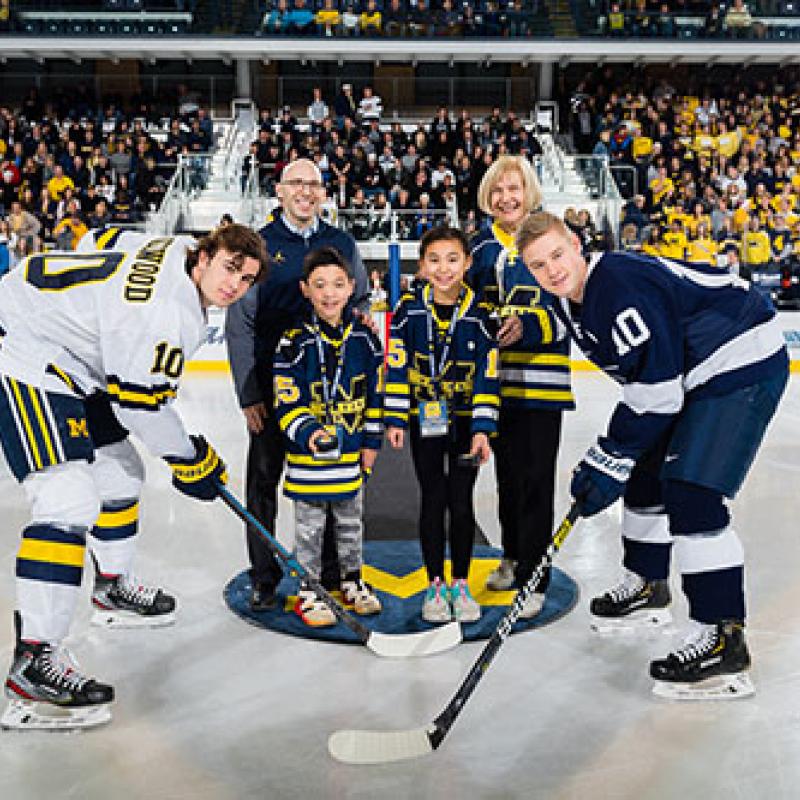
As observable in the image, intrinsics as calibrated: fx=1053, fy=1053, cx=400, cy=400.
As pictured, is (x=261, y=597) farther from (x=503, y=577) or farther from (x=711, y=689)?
(x=711, y=689)

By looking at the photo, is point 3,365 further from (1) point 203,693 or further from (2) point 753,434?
(2) point 753,434

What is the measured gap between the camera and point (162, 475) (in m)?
4.97

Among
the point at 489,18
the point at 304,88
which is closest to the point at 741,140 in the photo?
the point at 489,18

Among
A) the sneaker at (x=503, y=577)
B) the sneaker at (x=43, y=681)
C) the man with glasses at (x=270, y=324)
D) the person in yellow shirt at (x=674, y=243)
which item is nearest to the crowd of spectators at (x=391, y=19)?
the person in yellow shirt at (x=674, y=243)

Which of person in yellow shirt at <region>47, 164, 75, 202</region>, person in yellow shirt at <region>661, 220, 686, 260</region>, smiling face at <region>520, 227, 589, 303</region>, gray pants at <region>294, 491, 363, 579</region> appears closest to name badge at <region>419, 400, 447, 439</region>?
gray pants at <region>294, 491, 363, 579</region>

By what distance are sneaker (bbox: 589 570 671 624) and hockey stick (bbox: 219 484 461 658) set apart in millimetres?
527

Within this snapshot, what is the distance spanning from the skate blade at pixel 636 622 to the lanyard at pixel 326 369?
104 cm

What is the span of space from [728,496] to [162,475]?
2.99 meters

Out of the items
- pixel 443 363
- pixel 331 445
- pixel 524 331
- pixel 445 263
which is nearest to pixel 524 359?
pixel 524 331

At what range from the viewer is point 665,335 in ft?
8.48

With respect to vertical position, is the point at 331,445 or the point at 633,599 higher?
the point at 331,445

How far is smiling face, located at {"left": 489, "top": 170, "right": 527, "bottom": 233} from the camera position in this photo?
3158 millimetres

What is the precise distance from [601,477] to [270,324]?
3.77 feet

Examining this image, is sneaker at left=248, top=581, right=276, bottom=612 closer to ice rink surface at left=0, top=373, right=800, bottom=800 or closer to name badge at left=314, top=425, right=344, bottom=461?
ice rink surface at left=0, top=373, right=800, bottom=800
